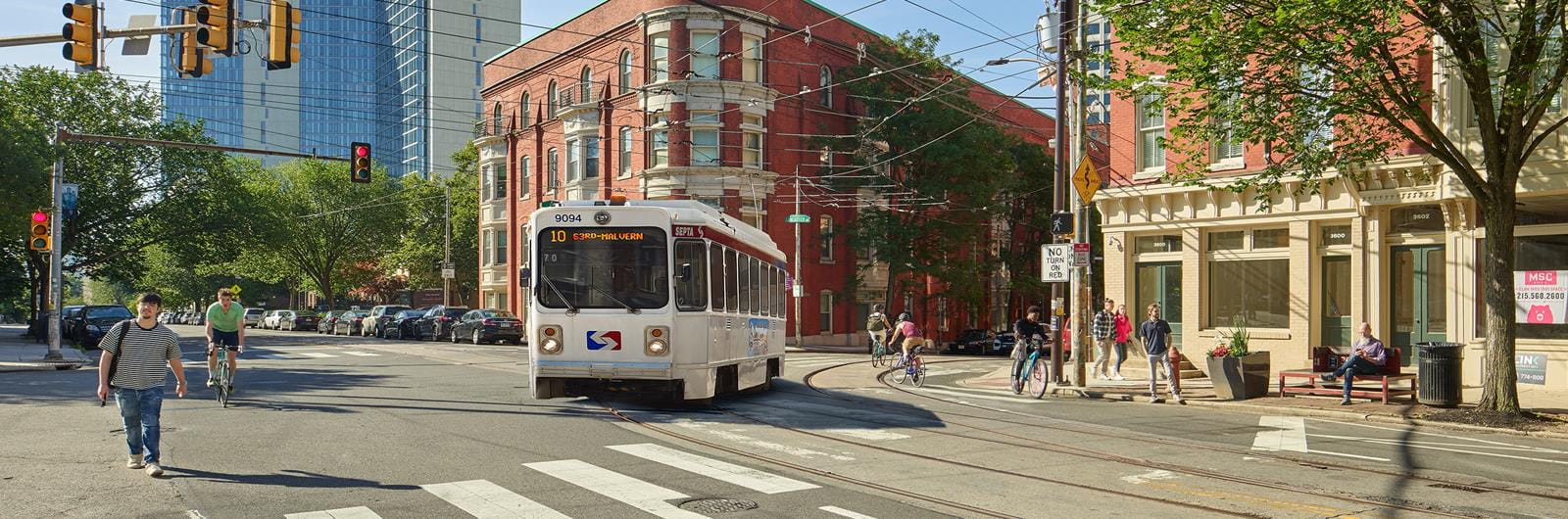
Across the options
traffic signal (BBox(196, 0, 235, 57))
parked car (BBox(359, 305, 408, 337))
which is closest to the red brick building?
parked car (BBox(359, 305, 408, 337))

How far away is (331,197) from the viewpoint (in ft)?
252

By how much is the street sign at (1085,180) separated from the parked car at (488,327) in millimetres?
25531

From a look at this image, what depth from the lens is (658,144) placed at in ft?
140

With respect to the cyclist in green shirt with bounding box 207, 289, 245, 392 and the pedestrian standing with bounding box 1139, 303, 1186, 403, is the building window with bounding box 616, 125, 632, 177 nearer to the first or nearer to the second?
the pedestrian standing with bounding box 1139, 303, 1186, 403

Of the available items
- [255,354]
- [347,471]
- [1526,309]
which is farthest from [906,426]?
[255,354]

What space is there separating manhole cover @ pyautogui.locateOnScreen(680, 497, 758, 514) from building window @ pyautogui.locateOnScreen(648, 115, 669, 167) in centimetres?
3451

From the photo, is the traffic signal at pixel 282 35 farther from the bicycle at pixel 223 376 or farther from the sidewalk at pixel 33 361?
the sidewalk at pixel 33 361

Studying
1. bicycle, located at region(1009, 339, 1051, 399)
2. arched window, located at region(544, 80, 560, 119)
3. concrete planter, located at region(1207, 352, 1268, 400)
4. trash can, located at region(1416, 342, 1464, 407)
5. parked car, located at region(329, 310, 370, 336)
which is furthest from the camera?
parked car, located at region(329, 310, 370, 336)

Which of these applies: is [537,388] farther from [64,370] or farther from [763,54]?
[763,54]

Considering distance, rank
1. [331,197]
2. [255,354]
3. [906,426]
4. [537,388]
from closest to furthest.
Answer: [906,426] → [537,388] → [255,354] → [331,197]

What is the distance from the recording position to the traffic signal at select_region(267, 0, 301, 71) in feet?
47.3

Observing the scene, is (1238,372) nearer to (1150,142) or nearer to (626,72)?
(1150,142)

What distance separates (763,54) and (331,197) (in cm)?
4513

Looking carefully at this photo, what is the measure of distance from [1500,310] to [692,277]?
10.4 metres
